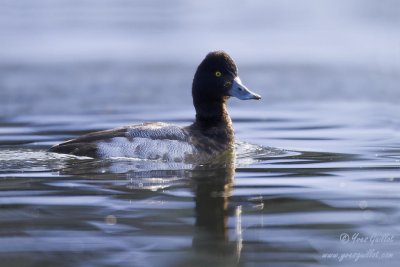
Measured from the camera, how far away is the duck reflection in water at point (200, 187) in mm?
5586

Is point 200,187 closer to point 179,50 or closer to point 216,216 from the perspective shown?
point 216,216

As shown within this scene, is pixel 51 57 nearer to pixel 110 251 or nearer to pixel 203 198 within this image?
pixel 203 198

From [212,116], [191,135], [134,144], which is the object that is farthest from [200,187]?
[212,116]

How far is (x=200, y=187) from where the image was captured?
7.71 m

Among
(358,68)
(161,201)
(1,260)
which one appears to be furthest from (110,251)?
(358,68)

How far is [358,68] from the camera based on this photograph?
17578mm

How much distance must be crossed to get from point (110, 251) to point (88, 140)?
376cm

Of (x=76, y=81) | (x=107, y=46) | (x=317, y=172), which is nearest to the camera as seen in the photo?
(x=317, y=172)

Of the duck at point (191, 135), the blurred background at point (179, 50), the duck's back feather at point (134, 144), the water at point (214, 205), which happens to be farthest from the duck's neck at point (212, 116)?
the blurred background at point (179, 50)

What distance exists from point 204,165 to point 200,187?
4.46ft

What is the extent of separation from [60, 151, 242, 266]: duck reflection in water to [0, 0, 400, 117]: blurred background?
4833 mm

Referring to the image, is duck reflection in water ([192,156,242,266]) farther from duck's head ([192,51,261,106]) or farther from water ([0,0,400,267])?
duck's head ([192,51,261,106])

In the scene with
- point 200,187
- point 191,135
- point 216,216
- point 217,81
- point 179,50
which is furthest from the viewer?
point 179,50

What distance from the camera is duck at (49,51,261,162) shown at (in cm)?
912
